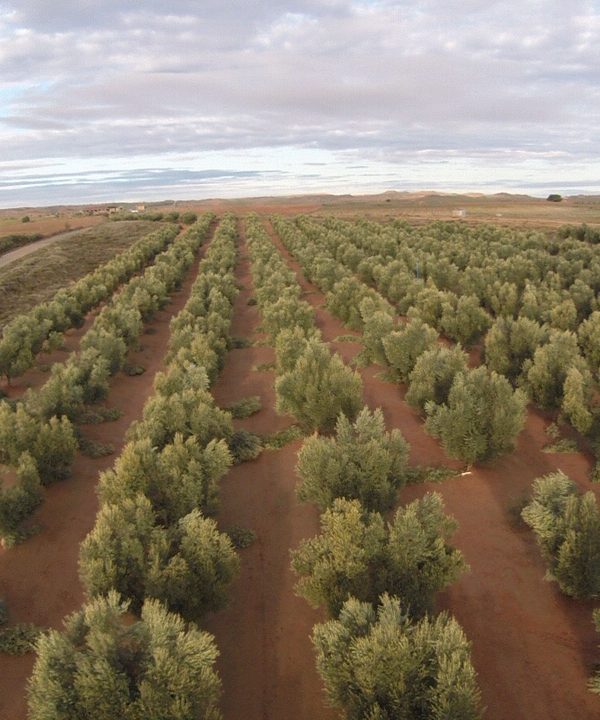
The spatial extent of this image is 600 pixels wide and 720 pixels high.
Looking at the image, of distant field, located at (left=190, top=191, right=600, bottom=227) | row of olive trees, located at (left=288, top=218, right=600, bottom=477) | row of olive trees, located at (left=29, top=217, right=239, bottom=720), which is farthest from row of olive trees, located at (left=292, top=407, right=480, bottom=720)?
distant field, located at (left=190, top=191, right=600, bottom=227)

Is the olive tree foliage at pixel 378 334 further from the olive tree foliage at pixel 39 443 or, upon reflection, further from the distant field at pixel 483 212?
the distant field at pixel 483 212

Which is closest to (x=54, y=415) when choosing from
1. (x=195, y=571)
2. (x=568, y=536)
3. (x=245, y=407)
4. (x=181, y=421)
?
(x=181, y=421)

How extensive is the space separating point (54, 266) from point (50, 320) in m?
25.7

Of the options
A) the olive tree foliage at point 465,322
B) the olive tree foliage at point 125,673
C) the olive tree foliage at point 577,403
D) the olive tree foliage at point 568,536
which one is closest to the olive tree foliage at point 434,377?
the olive tree foliage at point 577,403

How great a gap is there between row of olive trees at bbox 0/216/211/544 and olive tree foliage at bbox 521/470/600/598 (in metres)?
10.1

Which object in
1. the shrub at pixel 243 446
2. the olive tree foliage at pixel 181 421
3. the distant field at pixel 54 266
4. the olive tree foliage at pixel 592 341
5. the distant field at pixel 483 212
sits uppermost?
the distant field at pixel 483 212

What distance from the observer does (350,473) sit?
33.4ft

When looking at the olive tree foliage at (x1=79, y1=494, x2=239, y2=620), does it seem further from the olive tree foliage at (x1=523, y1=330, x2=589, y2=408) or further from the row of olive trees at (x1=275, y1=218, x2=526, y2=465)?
the olive tree foliage at (x1=523, y1=330, x2=589, y2=408)

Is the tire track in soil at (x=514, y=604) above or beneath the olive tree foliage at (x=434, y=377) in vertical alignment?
beneath

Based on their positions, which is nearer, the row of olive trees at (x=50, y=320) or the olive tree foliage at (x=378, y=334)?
the olive tree foliage at (x=378, y=334)

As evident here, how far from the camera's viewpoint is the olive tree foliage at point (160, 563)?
783 cm

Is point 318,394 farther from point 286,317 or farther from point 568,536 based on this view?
point 286,317

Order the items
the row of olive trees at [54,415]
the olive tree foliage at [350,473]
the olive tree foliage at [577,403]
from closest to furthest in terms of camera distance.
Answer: the olive tree foliage at [350,473], the row of olive trees at [54,415], the olive tree foliage at [577,403]

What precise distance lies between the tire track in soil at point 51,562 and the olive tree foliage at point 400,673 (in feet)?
15.7
